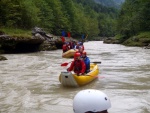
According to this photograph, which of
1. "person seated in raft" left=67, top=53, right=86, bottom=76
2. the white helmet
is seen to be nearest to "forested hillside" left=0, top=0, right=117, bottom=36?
"person seated in raft" left=67, top=53, right=86, bottom=76

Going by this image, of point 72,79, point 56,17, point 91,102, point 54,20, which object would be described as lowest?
point 72,79

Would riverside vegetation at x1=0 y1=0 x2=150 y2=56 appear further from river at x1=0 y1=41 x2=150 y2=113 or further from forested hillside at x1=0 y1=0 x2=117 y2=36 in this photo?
river at x1=0 y1=41 x2=150 y2=113

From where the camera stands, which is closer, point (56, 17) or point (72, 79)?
point (72, 79)

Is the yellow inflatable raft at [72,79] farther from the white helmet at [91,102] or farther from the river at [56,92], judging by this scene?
the white helmet at [91,102]

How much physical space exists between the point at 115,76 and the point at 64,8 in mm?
56978

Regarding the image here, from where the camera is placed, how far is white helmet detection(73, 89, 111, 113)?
3182mm

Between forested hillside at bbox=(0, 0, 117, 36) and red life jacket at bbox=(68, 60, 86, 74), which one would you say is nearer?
red life jacket at bbox=(68, 60, 86, 74)

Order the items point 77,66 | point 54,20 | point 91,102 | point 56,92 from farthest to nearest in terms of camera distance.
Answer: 1. point 54,20
2. point 77,66
3. point 56,92
4. point 91,102

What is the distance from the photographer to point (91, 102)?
319 centimetres

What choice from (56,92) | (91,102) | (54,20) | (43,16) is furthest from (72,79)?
(54,20)

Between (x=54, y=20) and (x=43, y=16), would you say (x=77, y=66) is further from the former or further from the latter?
(x=54, y=20)

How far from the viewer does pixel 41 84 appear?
10320 mm

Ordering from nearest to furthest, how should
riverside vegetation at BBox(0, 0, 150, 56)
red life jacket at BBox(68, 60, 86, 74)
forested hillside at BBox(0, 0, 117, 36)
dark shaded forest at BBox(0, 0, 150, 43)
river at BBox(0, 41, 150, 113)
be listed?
river at BBox(0, 41, 150, 113)
red life jacket at BBox(68, 60, 86, 74)
riverside vegetation at BBox(0, 0, 150, 56)
forested hillside at BBox(0, 0, 117, 36)
dark shaded forest at BBox(0, 0, 150, 43)

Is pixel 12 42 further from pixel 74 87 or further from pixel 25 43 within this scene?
pixel 74 87
